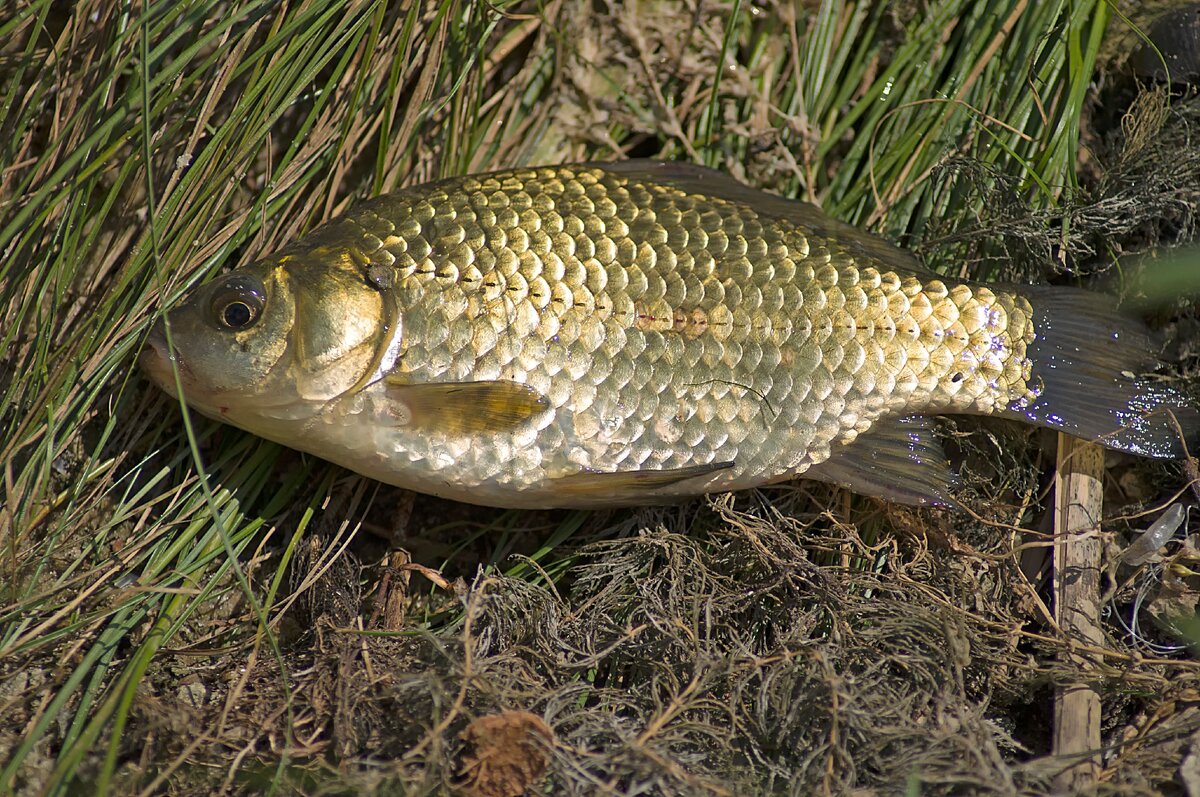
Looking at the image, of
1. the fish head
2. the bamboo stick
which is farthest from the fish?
the bamboo stick

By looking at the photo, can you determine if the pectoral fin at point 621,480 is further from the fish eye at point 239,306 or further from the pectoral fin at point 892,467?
the fish eye at point 239,306

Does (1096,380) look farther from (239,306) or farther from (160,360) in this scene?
(160,360)

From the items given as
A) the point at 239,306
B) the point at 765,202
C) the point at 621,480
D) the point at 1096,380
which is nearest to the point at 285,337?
the point at 239,306

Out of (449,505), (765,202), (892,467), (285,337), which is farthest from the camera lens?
(449,505)

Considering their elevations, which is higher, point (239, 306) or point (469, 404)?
point (239, 306)

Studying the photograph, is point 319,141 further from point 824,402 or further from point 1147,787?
point 1147,787

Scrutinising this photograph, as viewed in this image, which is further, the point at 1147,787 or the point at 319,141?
the point at 319,141

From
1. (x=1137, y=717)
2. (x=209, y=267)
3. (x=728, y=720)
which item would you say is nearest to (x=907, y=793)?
(x=728, y=720)
